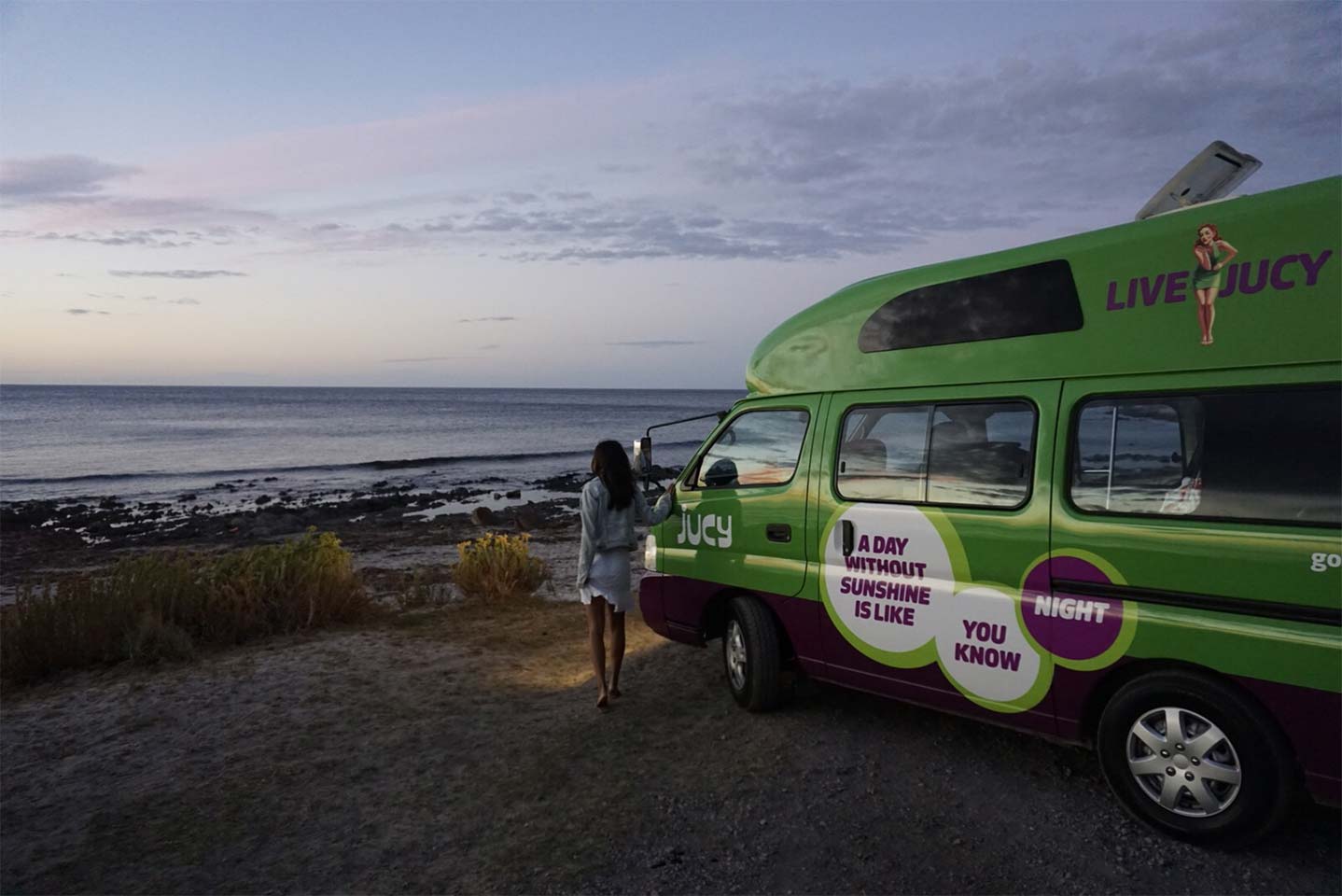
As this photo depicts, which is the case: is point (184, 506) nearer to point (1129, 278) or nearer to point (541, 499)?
point (541, 499)

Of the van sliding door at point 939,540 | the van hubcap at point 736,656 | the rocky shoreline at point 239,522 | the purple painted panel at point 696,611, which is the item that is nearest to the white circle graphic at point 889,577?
the van sliding door at point 939,540

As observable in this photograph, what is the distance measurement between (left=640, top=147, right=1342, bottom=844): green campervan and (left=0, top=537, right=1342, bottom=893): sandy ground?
17.1 inches

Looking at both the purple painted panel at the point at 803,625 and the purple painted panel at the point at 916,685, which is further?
the purple painted panel at the point at 803,625

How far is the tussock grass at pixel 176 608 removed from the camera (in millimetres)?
8078

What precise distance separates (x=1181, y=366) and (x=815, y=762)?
116 inches

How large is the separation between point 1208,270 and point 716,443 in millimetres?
3423

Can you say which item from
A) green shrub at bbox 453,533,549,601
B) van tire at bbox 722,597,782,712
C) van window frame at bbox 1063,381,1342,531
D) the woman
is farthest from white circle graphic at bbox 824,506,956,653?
green shrub at bbox 453,533,549,601

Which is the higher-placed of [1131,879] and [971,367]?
[971,367]

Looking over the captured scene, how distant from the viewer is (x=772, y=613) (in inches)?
237

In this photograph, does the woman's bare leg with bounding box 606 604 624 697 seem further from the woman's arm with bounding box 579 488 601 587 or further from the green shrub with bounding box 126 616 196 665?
the green shrub with bounding box 126 616 196 665

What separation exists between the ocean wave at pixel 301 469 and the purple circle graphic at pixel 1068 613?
3288 centimetres

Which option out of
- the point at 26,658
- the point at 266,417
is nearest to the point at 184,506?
the point at 26,658

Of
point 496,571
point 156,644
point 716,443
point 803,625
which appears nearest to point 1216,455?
point 803,625

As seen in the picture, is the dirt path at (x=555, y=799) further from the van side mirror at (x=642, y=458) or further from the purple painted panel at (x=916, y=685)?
the van side mirror at (x=642, y=458)
